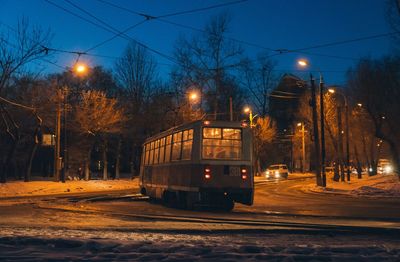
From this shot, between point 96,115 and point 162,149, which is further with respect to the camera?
point 96,115

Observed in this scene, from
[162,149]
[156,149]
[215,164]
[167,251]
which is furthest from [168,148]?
[167,251]

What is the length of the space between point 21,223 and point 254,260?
373 inches

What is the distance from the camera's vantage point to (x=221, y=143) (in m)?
20.8

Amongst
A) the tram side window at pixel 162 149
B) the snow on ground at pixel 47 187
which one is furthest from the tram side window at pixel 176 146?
the snow on ground at pixel 47 187

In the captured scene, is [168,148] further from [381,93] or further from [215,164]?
[381,93]

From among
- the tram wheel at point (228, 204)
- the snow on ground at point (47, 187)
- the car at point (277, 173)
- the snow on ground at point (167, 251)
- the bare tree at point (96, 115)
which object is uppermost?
the bare tree at point (96, 115)

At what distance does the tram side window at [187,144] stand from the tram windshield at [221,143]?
2.21 feet

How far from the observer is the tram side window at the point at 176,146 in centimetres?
2214

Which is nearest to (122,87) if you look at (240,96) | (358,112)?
(240,96)

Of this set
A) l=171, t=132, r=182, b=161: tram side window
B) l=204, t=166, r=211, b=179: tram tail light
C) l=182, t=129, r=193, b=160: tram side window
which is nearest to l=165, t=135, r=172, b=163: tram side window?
l=171, t=132, r=182, b=161: tram side window

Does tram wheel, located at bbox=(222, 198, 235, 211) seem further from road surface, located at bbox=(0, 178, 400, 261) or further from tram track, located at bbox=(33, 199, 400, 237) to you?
tram track, located at bbox=(33, 199, 400, 237)

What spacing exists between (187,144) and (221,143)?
54.2 inches

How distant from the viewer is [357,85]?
150ft

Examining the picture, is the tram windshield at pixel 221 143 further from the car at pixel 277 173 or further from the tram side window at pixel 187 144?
the car at pixel 277 173
